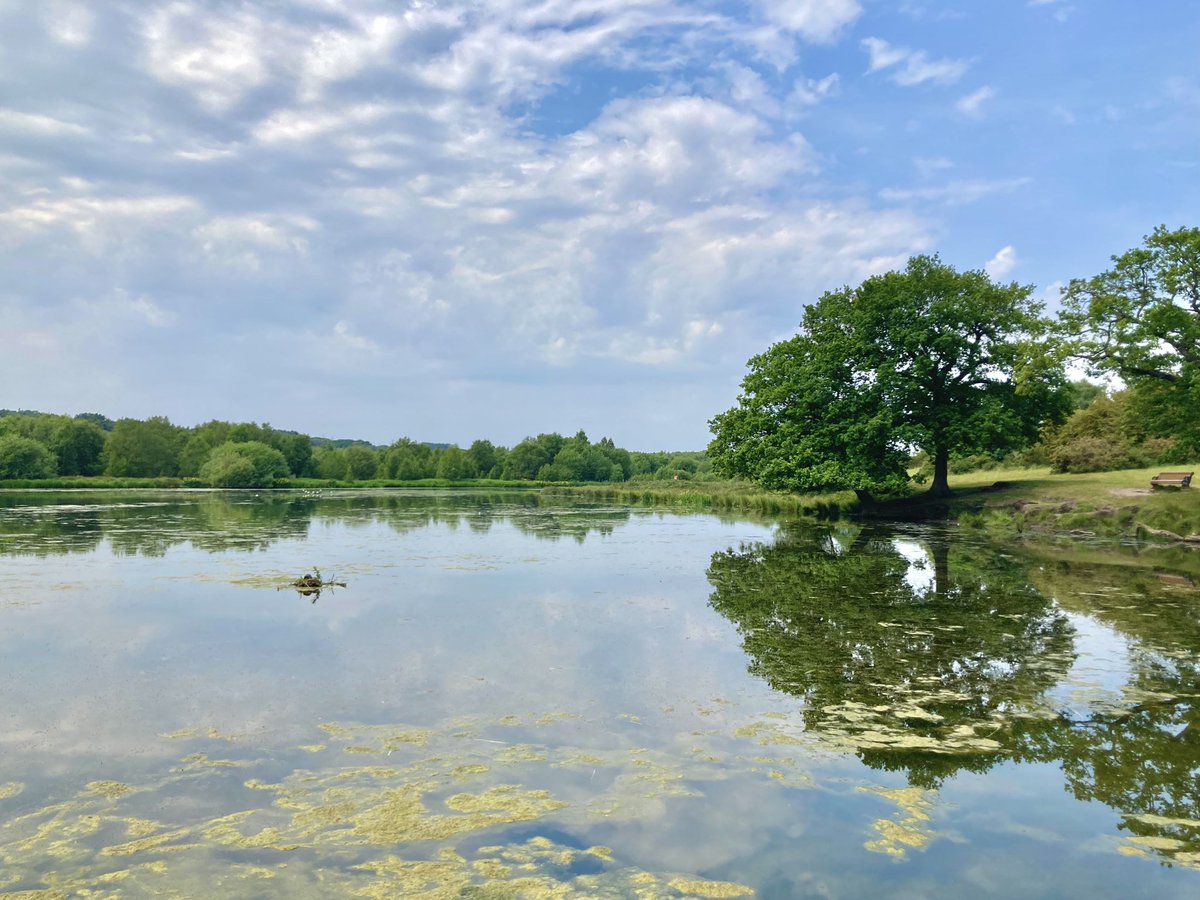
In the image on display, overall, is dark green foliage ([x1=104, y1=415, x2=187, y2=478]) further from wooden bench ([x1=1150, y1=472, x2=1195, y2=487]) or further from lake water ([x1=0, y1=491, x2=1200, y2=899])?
wooden bench ([x1=1150, y1=472, x2=1195, y2=487])

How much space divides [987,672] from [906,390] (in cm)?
2366

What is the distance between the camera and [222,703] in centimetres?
787

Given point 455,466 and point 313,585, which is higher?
point 455,466

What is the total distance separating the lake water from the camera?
4680 mm

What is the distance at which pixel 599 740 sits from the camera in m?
6.90

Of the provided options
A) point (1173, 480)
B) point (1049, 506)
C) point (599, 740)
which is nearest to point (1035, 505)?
point (1049, 506)

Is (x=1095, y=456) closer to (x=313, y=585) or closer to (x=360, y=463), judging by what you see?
(x=313, y=585)

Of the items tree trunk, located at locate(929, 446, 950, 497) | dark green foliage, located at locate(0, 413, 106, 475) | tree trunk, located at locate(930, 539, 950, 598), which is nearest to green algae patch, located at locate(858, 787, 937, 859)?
tree trunk, located at locate(930, 539, 950, 598)

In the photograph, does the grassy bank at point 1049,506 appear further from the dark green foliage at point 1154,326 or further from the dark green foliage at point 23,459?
the dark green foliage at point 23,459

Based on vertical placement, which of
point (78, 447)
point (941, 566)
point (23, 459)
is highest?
point (78, 447)

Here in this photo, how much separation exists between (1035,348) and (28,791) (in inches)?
1164

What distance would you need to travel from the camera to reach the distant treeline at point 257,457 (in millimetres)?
85688

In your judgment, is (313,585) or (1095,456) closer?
(313,585)

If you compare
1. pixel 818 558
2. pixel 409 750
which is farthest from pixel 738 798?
pixel 818 558
